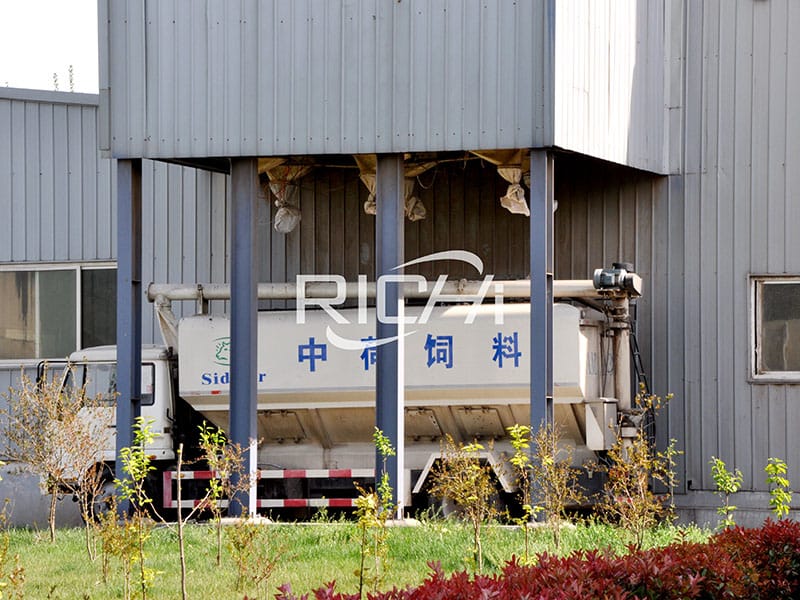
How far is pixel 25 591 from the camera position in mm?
11180

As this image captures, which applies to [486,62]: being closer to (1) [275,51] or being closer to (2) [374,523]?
(1) [275,51]

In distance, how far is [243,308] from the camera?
15375mm

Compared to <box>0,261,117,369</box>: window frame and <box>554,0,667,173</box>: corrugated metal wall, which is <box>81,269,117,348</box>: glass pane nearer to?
<box>0,261,117,369</box>: window frame

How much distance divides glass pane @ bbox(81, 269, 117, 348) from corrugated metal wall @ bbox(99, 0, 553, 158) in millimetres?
5556

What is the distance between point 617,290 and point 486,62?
3.31m

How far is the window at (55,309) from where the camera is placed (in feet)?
68.5

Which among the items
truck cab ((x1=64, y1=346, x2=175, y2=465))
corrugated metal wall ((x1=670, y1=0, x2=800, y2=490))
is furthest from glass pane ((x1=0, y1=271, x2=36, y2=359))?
corrugated metal wall ((x1=670, y1=0, x2=800, y2=490))

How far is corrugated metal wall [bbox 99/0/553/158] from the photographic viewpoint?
14602 mm

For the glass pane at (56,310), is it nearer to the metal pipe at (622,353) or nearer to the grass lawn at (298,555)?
the grass lawn at (298,555)

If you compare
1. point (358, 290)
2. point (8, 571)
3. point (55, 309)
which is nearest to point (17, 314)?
point (55, 309)

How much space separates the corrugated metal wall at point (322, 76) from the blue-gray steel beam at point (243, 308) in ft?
1.47

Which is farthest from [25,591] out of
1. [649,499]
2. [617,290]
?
[617,290]

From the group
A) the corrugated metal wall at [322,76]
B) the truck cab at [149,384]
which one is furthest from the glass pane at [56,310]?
the corrugated metal wall at [322,76]

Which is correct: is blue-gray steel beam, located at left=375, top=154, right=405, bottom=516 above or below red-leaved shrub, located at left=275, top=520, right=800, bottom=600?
above
